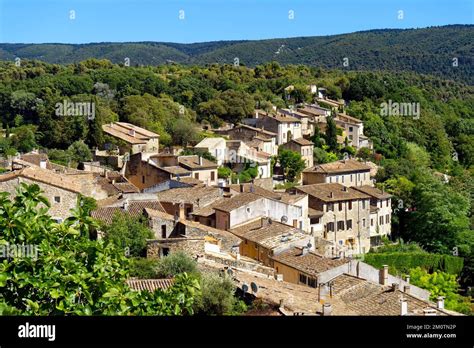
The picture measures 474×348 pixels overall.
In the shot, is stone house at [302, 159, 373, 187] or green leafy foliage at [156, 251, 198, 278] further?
stone house at [302, 159, 373, 187]

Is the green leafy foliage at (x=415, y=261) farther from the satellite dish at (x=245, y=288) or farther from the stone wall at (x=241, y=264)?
the satellite dish at (x=245, y=288)

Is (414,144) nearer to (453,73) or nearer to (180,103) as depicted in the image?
(180,103)

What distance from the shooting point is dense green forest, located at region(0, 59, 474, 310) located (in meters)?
30.1

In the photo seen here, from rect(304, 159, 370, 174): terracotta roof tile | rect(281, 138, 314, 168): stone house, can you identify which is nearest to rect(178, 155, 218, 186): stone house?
rect(304, 159, 370, 174): terracotta roof tile

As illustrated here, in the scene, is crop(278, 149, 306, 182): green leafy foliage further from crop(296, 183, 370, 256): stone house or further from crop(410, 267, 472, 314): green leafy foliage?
crop(410, 267, 472, 314): green leafy foliage

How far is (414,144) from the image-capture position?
45875 millimetres

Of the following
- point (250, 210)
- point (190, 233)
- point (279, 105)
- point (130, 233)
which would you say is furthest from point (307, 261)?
point (279, 105)

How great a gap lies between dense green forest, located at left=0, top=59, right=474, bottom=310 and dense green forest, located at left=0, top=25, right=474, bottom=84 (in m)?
3.60

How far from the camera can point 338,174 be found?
3122 cm

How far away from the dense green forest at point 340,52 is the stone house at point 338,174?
A: 1067 inches

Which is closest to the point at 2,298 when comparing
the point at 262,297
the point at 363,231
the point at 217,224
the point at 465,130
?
the point at 262,297

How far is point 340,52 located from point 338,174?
5264 centimetres

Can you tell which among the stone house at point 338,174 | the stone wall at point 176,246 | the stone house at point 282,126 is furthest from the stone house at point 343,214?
the stone house at point 282,126

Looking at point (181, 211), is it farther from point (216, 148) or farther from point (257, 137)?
point (257, 137)
